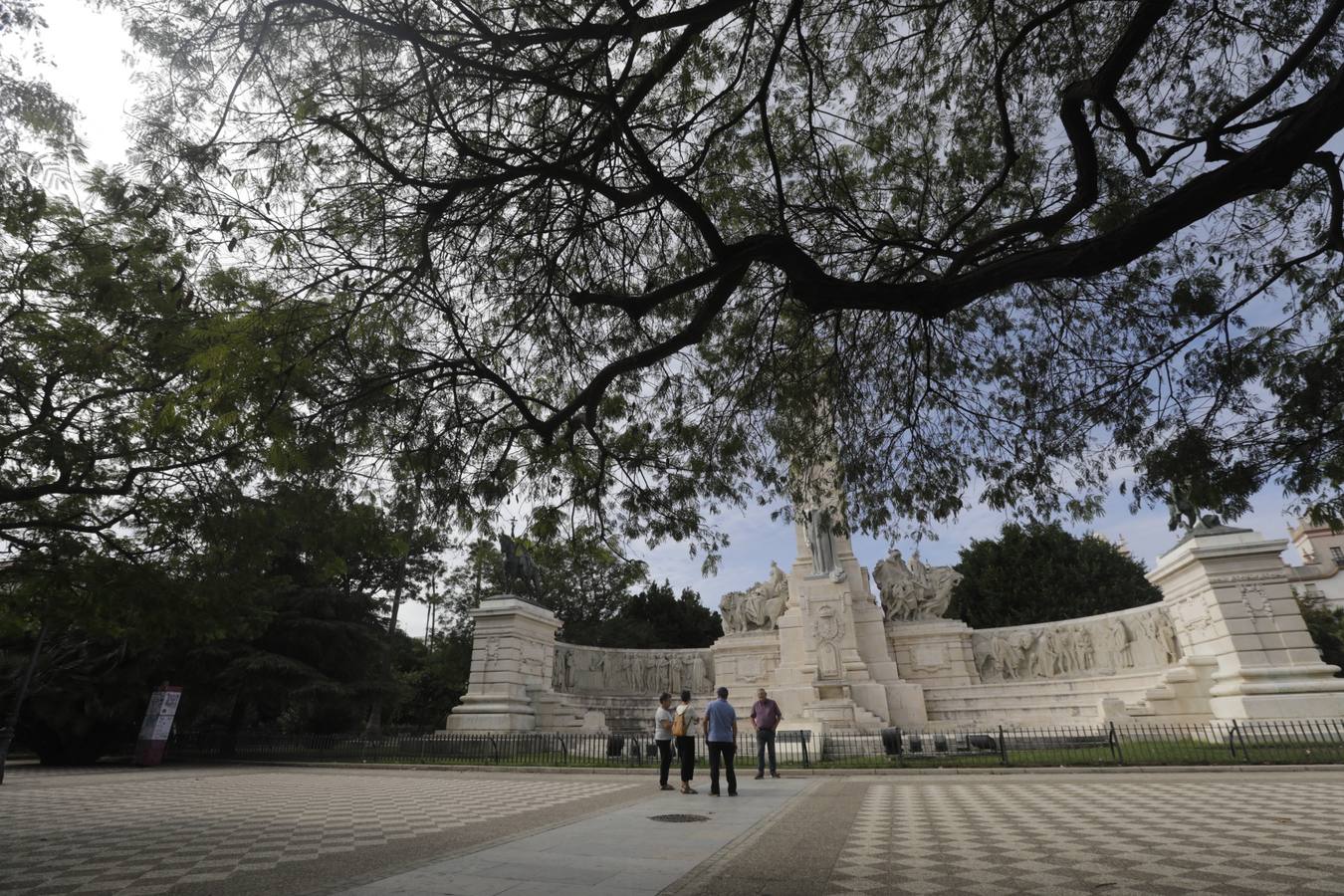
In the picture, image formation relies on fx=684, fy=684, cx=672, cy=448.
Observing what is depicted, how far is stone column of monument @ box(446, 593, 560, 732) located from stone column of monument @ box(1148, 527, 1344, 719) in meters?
17.6

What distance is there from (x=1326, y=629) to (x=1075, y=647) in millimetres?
23774

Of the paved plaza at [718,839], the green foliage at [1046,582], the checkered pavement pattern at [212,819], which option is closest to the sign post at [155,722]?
the checkered pavement pattern at [212,819]

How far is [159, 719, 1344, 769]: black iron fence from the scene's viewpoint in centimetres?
1154

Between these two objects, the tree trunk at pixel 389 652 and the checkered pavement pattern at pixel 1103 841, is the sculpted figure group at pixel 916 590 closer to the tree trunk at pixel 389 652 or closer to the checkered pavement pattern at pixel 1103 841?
the checkered pavement pattern at pixel 1103 841

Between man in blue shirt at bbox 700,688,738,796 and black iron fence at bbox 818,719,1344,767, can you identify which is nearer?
man in blue shirt at bbox 700,688,738,796

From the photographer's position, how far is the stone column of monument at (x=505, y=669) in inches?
762

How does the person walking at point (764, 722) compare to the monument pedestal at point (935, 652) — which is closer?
the person walking at point (764, 722)

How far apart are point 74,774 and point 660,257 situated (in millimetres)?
18168

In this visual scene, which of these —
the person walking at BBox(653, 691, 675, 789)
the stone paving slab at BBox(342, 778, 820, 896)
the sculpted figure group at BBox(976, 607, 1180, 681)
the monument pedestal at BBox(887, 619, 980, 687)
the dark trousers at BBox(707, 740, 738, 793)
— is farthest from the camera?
the monument pedestal at BBox(887, 619, 980, 687)

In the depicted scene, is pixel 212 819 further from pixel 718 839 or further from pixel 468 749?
pixel 468 749

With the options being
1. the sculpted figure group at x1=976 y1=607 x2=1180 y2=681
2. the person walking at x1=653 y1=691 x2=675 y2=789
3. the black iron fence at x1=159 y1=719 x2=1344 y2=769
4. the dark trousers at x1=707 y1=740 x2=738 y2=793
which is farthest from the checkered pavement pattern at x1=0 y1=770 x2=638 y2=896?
the sculpted figure group at x1=976 y1=607 x2=1180 y2=681

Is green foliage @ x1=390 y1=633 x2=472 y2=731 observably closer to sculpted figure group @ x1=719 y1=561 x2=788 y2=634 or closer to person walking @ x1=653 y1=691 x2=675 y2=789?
sculpted figure group @ x1=719 y1=561 x2=788 y2=634

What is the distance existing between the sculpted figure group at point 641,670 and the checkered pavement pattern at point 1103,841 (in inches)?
697

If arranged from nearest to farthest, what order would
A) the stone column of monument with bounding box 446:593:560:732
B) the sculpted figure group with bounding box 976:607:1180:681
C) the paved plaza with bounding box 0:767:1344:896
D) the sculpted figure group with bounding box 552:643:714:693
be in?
the paved plaza with bounding box 0:767:1344:896 < the sculpted figure group with bounding box 976:607:1180:681 < the stone column of monument with bounding box 446:593:560:732 < the sculpted figure group with bounding box 552:643:714:693
